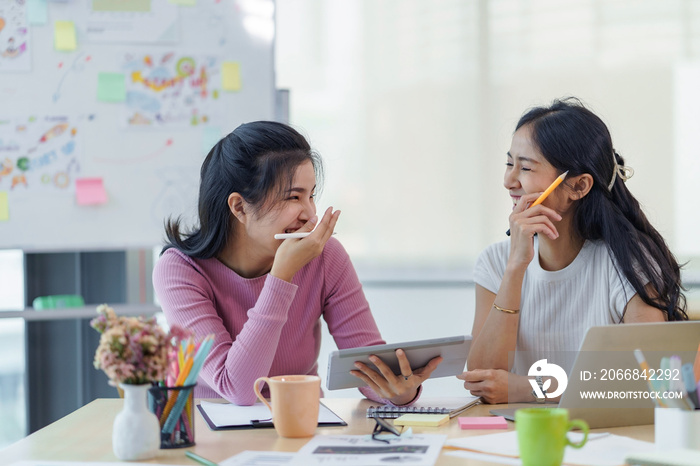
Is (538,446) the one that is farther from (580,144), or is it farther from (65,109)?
(65,109)

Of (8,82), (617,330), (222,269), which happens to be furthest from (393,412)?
(8,82)

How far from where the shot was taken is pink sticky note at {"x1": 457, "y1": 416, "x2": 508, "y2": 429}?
3.67ft

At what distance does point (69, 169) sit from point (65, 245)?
231 millimetres

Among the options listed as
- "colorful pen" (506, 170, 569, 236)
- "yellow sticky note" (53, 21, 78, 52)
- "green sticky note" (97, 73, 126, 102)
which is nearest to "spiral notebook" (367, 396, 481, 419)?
"colorful pen" (506, 170, 569, 236)

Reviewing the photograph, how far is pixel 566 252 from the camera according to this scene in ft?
5.49

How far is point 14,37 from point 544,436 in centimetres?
201

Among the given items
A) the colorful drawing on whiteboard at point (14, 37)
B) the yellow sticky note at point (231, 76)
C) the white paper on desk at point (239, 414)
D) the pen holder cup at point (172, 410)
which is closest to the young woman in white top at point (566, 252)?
the white paper on desk at point (239, 414)

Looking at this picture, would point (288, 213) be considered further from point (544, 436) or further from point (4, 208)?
point (4, 208)

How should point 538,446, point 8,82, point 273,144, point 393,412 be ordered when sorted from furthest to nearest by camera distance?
point 8,82 → point 273,144 → point 393,412 → point 538,446

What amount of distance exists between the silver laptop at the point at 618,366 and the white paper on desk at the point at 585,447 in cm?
4

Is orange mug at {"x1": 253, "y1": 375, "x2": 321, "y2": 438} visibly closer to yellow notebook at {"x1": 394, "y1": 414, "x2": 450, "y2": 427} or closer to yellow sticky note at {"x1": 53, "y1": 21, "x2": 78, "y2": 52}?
yellow notebook at {"x1": 394, "y1": 414, "x2": 450, "y2": 427}

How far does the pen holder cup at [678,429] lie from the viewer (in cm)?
89

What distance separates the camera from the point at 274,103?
2.37 m

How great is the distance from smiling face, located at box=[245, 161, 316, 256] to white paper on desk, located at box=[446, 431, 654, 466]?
0.62 metres
